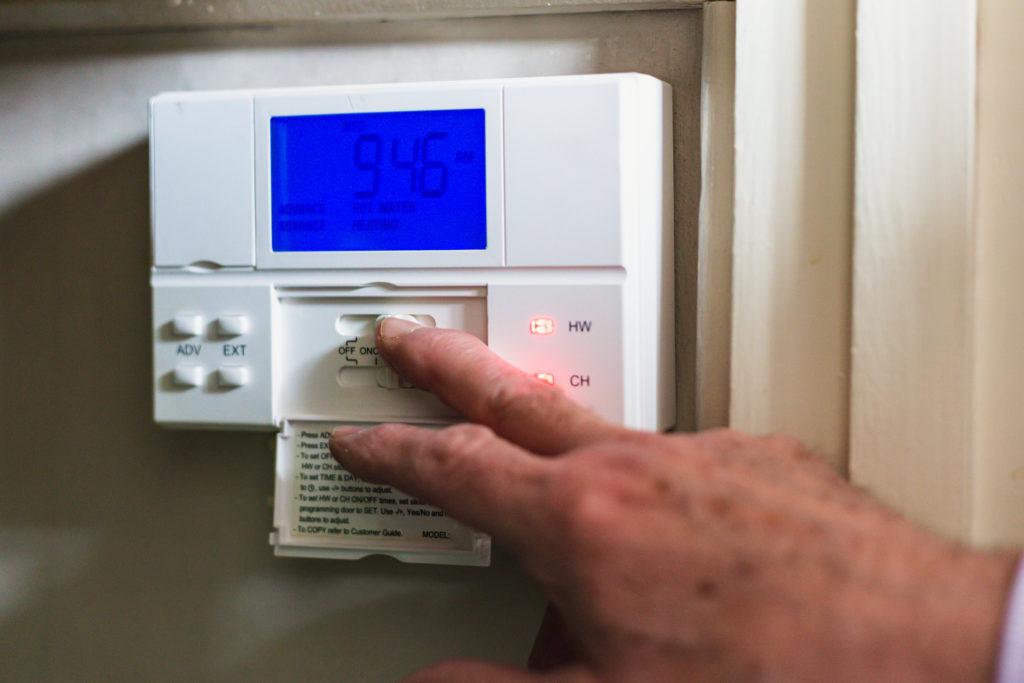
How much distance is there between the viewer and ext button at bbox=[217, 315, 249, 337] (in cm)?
53

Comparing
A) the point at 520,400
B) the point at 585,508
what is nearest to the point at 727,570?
the point at 585,508

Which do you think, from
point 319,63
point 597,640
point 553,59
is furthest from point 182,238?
point 597,640

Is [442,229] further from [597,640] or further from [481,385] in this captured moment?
[597,640]

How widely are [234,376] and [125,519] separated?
0.19 meters

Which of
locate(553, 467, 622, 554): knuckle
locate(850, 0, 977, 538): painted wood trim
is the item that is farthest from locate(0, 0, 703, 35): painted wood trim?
locate(553, 467, 622, 554): knuckle

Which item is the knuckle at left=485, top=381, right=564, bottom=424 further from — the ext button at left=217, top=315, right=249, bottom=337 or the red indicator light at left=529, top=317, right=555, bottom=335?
the ext button at left=217, top=315, right=249, bottom=337

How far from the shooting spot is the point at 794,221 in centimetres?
51

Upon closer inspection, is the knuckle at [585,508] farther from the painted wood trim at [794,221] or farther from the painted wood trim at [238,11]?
the painted wood trim at [238,11]

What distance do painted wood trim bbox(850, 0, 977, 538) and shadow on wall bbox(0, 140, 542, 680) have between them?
0.31 m

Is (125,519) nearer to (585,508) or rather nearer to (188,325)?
(188,325)

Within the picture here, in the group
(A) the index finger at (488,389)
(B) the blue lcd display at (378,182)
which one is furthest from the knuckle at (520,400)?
(B) the blue lcd display at (378,182)

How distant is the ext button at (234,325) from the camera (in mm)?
530

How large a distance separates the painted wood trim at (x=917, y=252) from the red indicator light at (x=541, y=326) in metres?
0.18

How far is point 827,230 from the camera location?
503 mm
